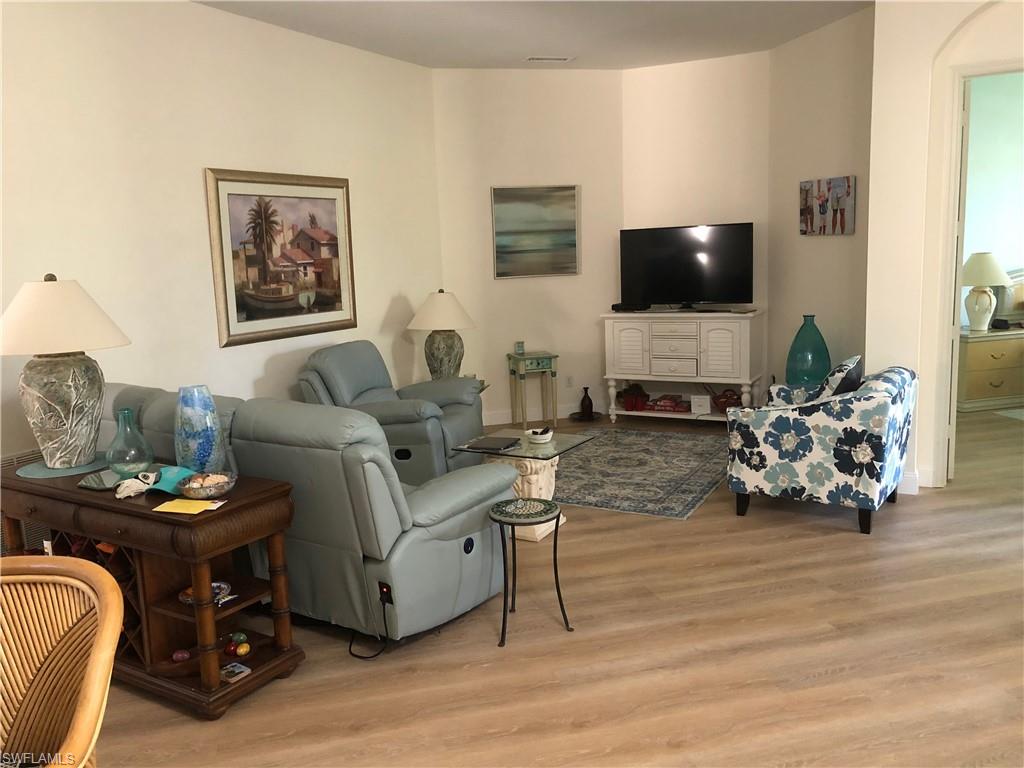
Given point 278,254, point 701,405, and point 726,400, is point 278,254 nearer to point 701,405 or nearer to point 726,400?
point 701,405

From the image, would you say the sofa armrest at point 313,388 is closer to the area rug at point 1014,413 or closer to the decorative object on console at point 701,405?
the decorative object on console at point 701,405

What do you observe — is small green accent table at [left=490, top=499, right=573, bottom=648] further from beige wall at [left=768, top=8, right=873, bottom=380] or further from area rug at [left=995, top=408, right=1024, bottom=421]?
area rug at [left=995, top=408, right=1024, bottom=421]

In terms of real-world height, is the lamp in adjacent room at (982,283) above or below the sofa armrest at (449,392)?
above

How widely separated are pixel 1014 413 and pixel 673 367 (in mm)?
2870

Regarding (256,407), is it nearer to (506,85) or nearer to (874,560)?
(874,560)

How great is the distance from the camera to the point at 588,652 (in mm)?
3189

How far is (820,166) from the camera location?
603cm

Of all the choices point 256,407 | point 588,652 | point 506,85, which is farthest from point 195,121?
point 588,652

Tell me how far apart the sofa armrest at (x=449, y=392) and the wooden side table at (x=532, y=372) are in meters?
1.33

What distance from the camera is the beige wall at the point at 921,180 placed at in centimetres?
445

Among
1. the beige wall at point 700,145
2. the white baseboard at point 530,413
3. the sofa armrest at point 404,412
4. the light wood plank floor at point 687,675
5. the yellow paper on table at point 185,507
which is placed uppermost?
the beige wall at point 700,145

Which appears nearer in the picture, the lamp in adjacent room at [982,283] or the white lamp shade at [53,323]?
the white lamp shade at [53,323]

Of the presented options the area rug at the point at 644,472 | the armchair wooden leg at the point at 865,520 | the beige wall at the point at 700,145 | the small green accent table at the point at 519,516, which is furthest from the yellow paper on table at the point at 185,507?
the beige wall at the point at 700,145

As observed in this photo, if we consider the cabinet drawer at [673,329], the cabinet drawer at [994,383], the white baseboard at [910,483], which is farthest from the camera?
the cabinet drawer at [994,383]
